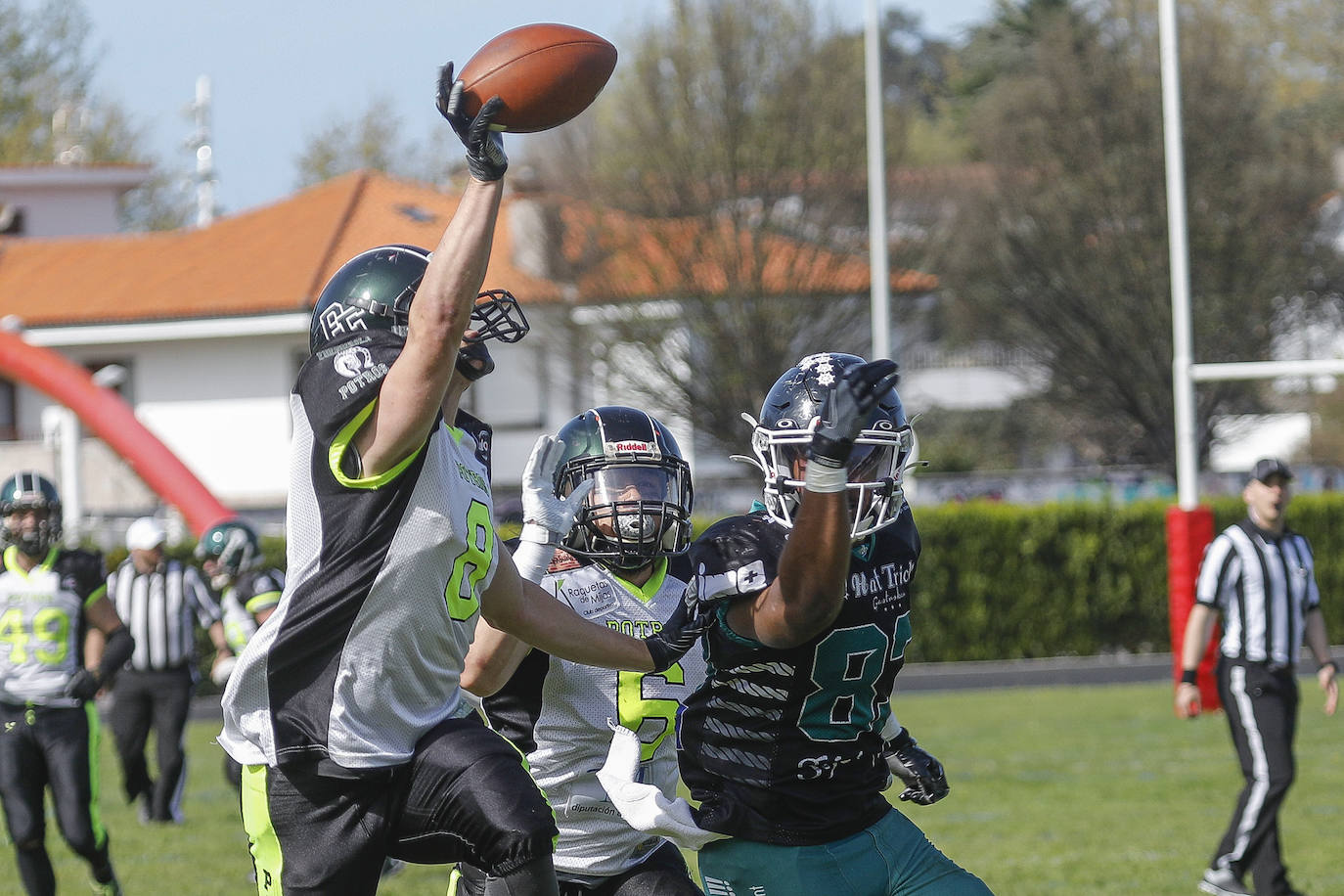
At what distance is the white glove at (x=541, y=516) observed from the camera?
3795 millimetres

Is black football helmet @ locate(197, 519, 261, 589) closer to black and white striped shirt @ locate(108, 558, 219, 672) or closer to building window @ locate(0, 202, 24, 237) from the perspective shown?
black and white striped shirt @ locate(108, 558, 219, 672)

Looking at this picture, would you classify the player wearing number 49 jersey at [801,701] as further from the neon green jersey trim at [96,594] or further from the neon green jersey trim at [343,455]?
the neon green jersey trim at [96,594]

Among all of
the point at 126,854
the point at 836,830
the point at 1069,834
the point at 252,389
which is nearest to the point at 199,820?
the point at 126,854

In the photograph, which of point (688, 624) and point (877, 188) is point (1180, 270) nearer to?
point (877, 188)

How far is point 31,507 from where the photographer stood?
7.29m

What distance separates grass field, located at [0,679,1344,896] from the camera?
8.01 meters

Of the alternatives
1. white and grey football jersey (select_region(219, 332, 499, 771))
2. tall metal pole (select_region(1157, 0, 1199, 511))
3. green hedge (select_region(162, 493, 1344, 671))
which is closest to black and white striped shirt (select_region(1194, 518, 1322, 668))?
white and grey football jersey (select_region(219, 332, 499, 771))

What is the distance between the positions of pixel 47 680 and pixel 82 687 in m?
Result: 0.18

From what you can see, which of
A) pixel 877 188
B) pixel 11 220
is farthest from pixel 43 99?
pixel 877 188

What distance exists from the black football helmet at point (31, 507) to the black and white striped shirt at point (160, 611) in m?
3.85

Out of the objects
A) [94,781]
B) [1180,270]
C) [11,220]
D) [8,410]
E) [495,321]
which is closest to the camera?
[495,321]

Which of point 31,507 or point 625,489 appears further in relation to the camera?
point 31,507

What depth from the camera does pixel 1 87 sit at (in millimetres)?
38438

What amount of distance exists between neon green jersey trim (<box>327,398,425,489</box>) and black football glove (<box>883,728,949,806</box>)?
4.46 feet
